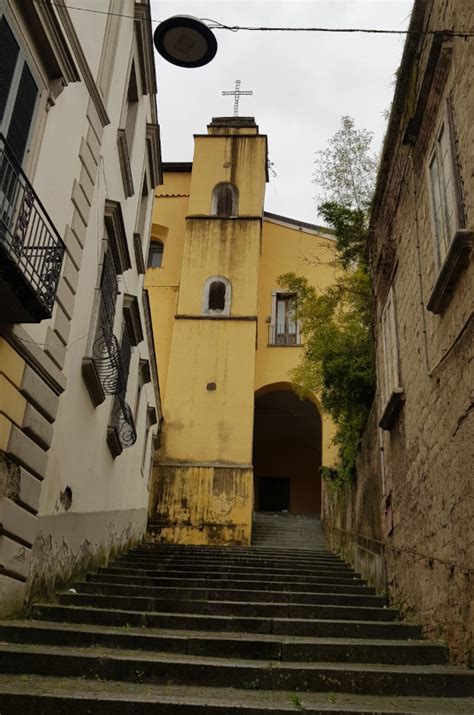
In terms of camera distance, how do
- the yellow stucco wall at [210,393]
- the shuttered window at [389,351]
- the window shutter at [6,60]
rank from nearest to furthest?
the window shutter at [6,60] < the shuttered window at [389,351] < the yellow stucco wall at [210,393]

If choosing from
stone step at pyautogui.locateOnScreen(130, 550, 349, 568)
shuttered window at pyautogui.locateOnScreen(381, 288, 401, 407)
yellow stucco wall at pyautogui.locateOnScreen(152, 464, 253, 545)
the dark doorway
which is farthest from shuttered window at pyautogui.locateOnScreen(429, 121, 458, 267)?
the dark doorway

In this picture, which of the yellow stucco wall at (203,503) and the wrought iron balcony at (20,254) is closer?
the wrought iron balcony at (20,254)

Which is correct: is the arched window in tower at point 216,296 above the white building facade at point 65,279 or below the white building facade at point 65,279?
above

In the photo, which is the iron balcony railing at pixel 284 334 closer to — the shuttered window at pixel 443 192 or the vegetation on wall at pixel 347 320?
the vegetation on wall at pixel 347 320

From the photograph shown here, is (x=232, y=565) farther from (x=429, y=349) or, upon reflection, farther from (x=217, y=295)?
(x=217, y=295)

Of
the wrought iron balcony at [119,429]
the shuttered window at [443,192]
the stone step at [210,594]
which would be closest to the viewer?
the shuttered window at [443,192]

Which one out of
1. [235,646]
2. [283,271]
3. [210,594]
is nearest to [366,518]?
[210,594]

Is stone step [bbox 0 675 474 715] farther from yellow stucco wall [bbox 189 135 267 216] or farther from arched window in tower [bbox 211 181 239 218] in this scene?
arched window in tower [bbox 211 181 239 218]

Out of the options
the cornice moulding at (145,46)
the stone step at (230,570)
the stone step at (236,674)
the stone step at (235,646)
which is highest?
the cornice moulding at (145,46)

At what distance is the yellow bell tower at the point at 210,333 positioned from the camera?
1634 centimetres

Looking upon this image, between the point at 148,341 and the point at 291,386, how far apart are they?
805 cm

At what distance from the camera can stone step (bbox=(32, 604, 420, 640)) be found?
222 inches

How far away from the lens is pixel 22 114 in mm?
5258

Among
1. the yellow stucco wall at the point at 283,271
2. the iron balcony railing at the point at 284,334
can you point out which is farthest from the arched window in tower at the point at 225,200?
the iron balcony railing at the point at 284,334
